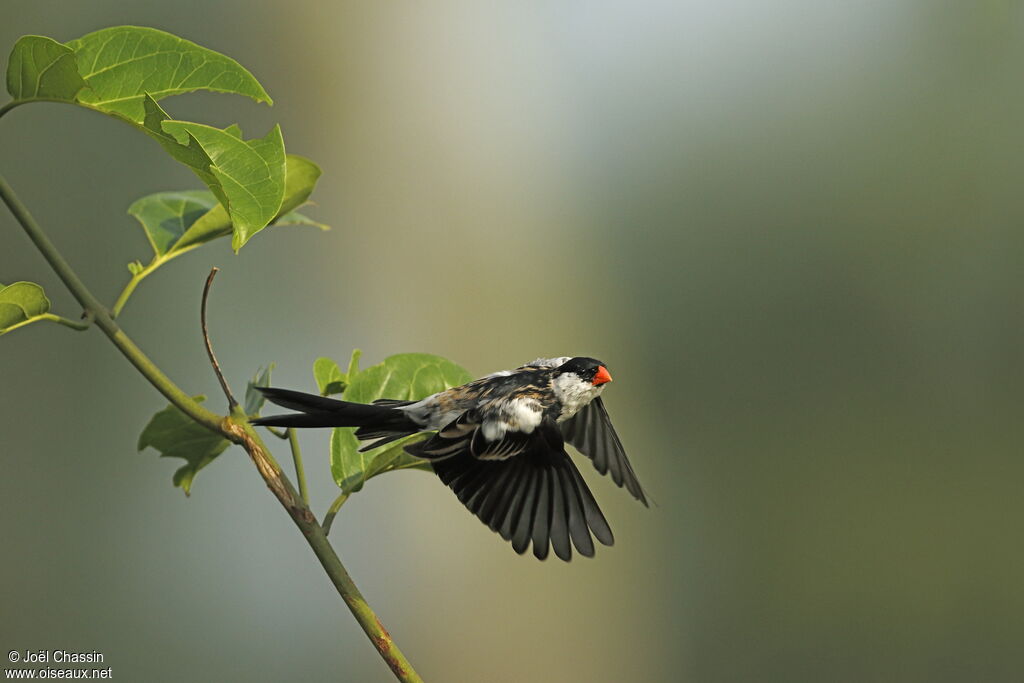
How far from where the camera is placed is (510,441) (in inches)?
25.5

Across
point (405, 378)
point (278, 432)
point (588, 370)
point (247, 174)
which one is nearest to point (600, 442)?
point (588, 370)

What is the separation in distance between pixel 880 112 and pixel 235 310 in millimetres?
3862

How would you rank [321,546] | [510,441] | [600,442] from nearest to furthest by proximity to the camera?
1. [321,546]
2. [510,441]
3. [600,442]

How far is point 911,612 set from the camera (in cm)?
430

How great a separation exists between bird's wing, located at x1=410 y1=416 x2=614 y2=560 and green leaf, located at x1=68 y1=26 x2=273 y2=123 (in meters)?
0.27

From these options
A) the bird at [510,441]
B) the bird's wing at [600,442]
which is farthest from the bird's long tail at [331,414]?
the bird's wing at [600,442]

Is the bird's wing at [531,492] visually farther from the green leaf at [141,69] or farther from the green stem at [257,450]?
the green leaf at [141,69]

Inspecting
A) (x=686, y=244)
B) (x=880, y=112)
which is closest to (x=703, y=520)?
(x=686, y=244)

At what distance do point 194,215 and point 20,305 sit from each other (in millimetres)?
194

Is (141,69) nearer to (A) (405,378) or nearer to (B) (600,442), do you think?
(A) (405,378)

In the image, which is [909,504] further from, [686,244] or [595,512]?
[595,512]

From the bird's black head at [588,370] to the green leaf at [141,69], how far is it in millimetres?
320

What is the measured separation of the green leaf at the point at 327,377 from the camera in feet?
1.94

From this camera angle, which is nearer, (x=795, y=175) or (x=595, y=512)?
(x=595, y=512)
